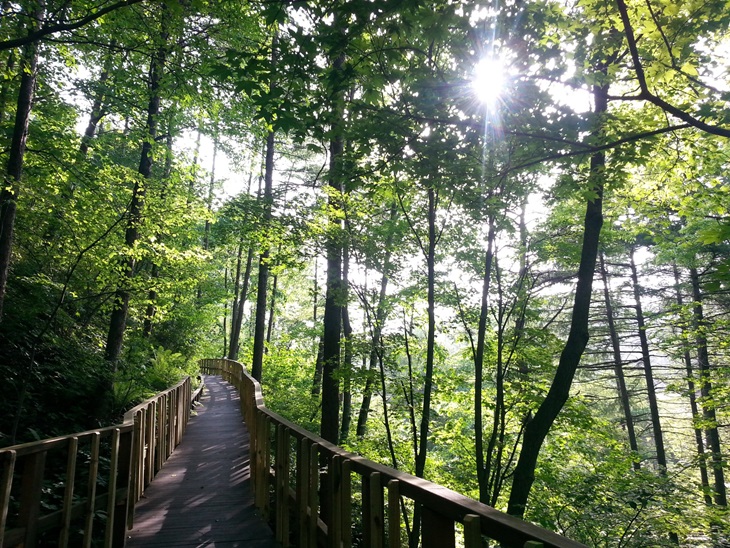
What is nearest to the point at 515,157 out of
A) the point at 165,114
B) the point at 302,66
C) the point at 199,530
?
the point at 302,66

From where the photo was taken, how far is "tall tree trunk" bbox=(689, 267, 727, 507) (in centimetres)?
959

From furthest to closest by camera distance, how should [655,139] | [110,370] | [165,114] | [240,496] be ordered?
[165,114] → [110,370] → [240,496] → [655,139]

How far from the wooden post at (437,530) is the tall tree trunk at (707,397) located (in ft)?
30.4

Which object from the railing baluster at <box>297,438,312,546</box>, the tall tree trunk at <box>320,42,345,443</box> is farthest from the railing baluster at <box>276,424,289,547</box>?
the tall tree trunk at <box>320,42,345,443</box>

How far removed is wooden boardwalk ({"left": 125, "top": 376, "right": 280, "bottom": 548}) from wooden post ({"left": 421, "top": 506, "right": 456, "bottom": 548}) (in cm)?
283

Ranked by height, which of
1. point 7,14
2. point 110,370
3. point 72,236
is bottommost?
point 110,370

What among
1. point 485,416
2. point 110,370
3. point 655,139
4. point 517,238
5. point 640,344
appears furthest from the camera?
point 640,344

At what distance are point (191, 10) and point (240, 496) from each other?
289 inches

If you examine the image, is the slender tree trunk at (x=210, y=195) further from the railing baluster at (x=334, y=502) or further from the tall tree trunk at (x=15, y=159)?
the railing baluster at (x=334, y=502)

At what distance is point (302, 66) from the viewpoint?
3441 mm

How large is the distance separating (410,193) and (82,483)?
624 cm

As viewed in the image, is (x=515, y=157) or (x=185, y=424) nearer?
(x=515, y=157)

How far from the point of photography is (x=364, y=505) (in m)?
2.59

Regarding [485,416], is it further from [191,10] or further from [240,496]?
[191,10]
